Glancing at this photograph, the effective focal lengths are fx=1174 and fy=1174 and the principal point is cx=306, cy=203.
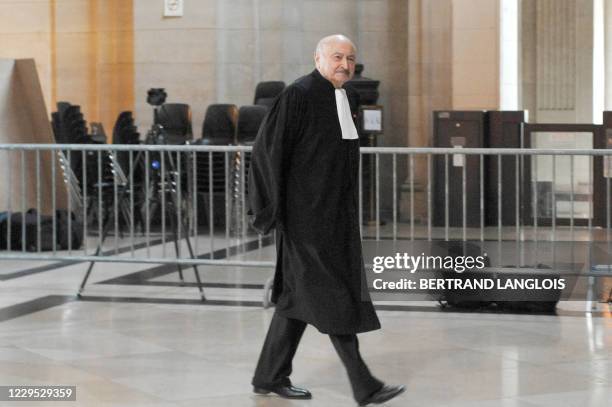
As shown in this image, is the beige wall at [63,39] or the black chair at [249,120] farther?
the beige wall at [63,39]

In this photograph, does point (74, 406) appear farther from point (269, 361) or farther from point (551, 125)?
point (551, 125)

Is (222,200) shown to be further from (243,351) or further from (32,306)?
(243,351)

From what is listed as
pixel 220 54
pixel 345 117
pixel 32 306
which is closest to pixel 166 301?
pixel 32 306

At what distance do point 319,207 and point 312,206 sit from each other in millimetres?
35

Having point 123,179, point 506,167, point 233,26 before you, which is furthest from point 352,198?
point 233,26

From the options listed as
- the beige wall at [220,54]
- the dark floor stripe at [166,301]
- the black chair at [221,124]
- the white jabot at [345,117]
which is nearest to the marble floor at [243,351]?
the dark floor stripe at [166,301]

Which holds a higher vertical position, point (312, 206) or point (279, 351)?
point (312, 206)

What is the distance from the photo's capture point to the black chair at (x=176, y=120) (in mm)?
16359

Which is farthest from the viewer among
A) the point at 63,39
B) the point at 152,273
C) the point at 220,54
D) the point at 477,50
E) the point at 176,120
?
the point at 63,39

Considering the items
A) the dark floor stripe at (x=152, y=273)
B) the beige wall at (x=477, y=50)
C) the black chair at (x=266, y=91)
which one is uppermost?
the beige wall at (x=477, y=50)

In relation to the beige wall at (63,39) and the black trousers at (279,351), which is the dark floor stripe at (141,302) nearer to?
the black trousers at (279,351)

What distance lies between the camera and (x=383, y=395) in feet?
18.8

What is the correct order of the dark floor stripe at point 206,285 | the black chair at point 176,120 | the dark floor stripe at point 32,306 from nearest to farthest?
the dark floor stripe at point 32,306 → the dark floor stripe at point 206,285 → the black chair at point 176,120

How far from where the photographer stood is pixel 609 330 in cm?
798
